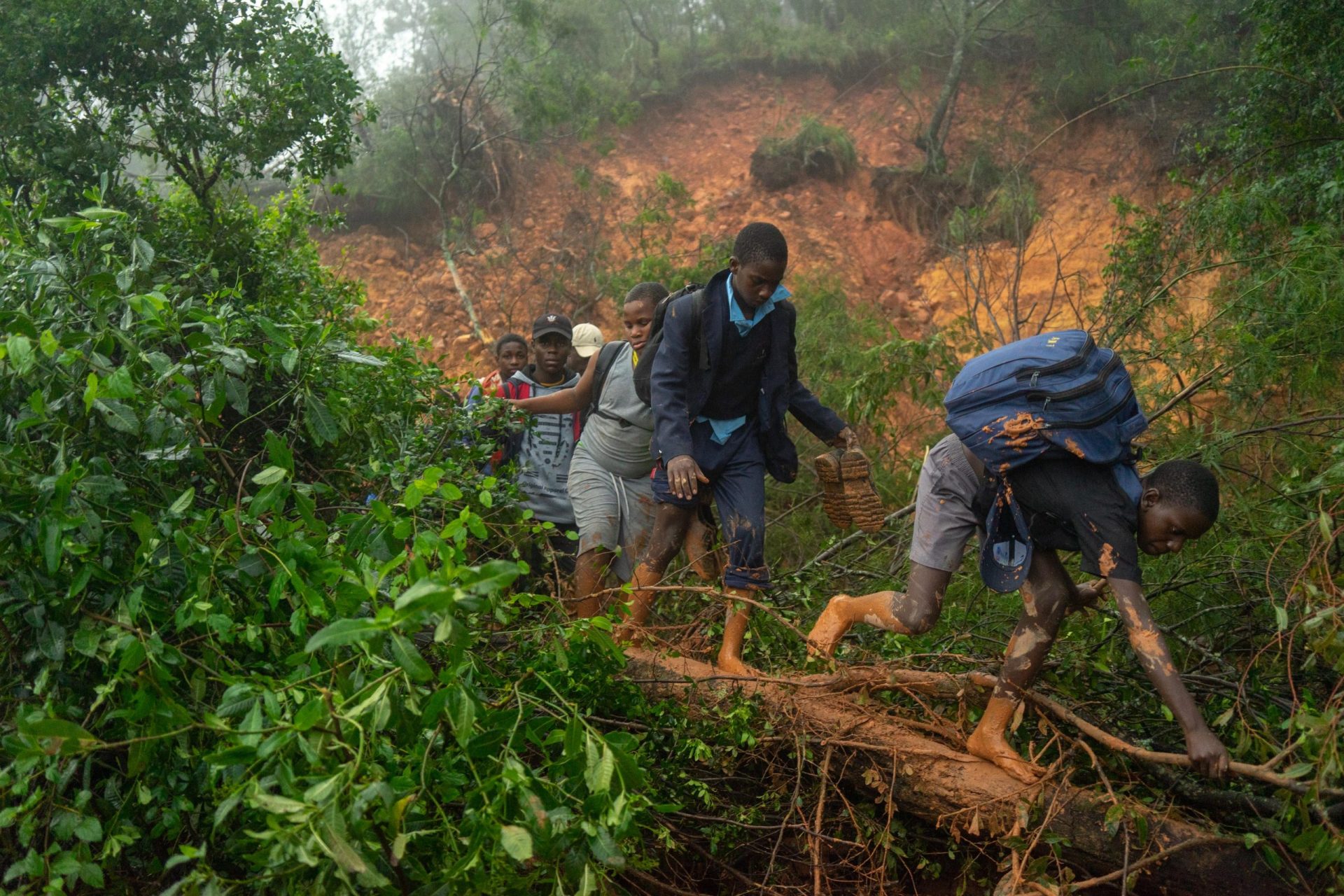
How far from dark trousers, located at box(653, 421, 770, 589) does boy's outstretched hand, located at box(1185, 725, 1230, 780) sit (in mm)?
1673

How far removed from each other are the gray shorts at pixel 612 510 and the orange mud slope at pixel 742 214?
6.97 metres

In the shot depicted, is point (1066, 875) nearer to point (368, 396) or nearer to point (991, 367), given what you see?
point (991, 367)

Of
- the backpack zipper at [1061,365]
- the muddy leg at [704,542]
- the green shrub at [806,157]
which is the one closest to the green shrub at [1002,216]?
the green shrub at [806,157]

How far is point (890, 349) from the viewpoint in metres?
5.99

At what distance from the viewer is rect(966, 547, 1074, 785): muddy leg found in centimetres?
329

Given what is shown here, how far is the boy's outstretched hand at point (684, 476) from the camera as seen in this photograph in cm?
382

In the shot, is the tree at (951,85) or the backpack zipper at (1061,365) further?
the tree at (951,85)

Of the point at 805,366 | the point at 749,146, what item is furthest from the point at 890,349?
the point at 749,146

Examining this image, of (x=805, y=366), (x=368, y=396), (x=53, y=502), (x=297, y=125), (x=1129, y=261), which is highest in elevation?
(x=297, y=125)

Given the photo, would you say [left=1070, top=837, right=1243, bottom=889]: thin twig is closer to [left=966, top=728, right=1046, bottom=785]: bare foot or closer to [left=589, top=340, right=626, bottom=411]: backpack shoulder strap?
[left=966, top=728, right=1046, bottom=785]: bare foot

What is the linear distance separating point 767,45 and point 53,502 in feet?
51.6

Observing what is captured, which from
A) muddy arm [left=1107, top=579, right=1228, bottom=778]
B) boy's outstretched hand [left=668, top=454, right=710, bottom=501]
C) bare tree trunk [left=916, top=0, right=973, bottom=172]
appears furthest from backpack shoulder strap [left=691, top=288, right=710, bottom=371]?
bare tree trunk [left=916, top=0, right=973, bottom=172]

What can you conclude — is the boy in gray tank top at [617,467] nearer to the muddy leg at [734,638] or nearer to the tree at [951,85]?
the muddy leg at [734,638]

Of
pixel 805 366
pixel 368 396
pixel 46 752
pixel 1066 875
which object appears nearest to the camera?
pixel 46 752
